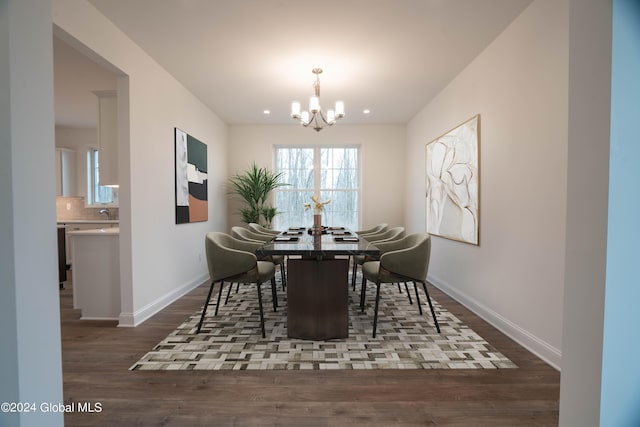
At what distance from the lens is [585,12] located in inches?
39.0

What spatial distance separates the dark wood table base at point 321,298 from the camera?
2626 mm

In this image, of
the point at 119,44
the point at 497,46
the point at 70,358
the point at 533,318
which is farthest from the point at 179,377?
the point at 497,46

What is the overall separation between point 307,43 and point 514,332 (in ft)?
10.4

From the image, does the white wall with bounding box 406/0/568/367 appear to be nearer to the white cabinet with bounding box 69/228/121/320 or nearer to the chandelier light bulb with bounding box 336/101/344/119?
the chandelier light bulb with bounding box 336/101/344/119

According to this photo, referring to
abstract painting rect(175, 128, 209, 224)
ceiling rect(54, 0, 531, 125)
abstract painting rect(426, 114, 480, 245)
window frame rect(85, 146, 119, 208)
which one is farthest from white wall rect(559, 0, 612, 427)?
window frame rect(85, 146, 119, 208)

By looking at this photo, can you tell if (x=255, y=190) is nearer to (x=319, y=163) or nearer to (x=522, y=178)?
(x=319, y=163)

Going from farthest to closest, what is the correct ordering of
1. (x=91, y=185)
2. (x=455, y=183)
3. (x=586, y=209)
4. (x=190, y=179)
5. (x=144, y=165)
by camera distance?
(x=91, y=185), (x=190, y=179), (x=455, y=183), (x=144, y=165), (x=586, y=209)

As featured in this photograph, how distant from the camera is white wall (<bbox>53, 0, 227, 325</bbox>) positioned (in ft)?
8.49

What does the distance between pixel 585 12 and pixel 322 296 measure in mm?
2243

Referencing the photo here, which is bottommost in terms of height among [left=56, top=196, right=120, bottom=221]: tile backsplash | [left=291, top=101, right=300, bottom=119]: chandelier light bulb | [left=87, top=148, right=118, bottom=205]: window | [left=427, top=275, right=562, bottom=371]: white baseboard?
[left=427, top=275, right=562, bottom=371]: white baseboard

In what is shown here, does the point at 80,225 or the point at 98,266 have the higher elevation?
the point at 80,225

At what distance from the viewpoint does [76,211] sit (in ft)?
20.8

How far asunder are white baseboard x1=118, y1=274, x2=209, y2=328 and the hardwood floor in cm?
57

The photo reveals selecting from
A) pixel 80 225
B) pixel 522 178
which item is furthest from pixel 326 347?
pixel 80 225
